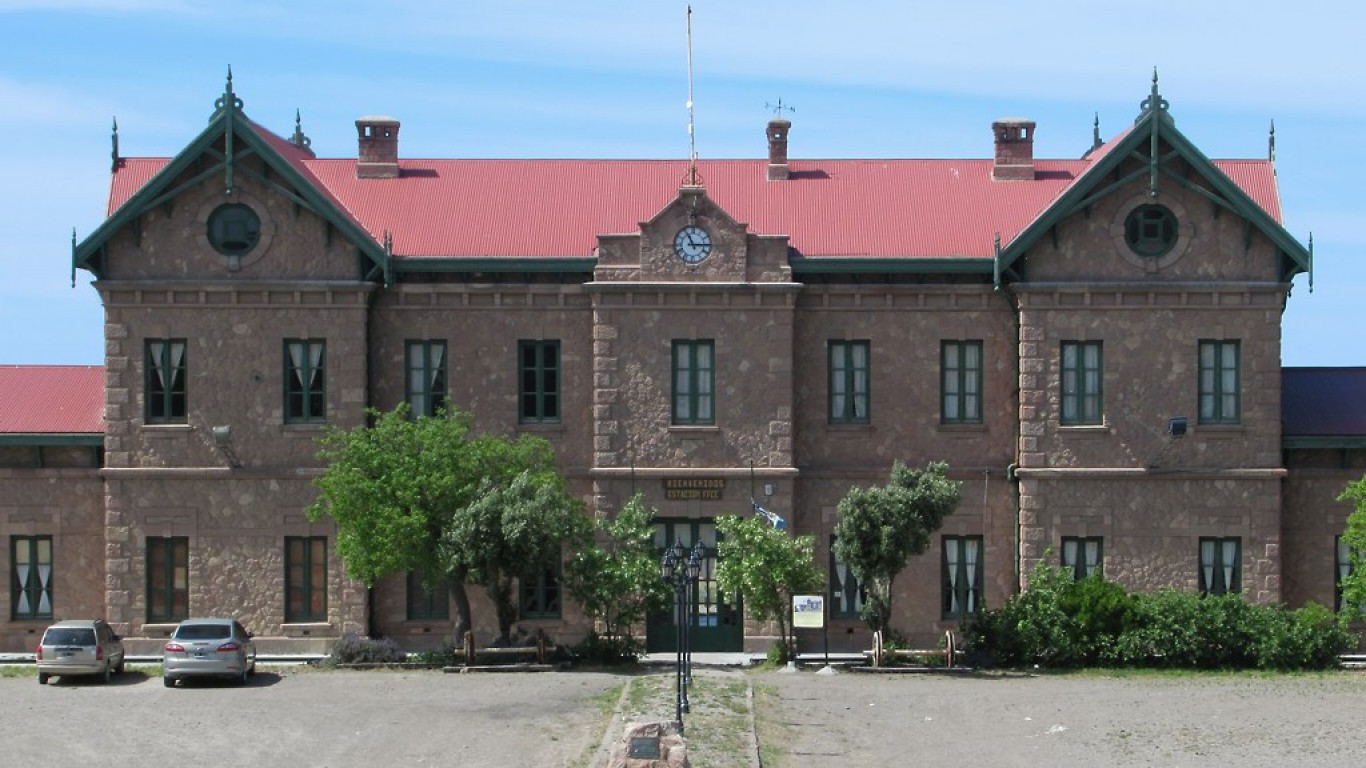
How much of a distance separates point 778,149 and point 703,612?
11.7 metres

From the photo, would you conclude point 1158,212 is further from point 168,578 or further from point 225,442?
point 168,578

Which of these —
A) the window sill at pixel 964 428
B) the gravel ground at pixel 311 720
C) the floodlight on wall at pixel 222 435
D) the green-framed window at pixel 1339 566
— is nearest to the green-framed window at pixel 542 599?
the gravel ground at pixel 311 720

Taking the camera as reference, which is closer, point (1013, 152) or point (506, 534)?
point (506, 534)

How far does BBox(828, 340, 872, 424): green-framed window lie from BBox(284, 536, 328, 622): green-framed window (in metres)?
11.7

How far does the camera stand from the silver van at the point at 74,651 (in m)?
41.1

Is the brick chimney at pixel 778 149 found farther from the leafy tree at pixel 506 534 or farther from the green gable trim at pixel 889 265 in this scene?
the leafy tree at pixel 506 534

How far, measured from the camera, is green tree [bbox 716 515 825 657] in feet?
143

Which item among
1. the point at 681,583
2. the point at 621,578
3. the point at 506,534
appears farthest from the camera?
the point at 621,578

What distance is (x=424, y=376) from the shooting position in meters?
47.0

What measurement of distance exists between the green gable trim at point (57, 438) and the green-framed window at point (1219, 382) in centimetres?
2412

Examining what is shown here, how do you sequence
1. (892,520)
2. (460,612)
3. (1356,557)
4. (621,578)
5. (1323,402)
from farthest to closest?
(1323,402) < (460,612) < (1356,557) < (621,578) < (892,520)

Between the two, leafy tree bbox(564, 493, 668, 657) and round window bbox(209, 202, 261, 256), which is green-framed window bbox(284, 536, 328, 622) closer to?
leafy tree bbox(564, 493, 668, 657)

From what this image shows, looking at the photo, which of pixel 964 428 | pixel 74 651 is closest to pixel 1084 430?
pixel 964 428

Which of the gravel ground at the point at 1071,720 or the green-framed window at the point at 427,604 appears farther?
the green-framed window at the point at 427,604
